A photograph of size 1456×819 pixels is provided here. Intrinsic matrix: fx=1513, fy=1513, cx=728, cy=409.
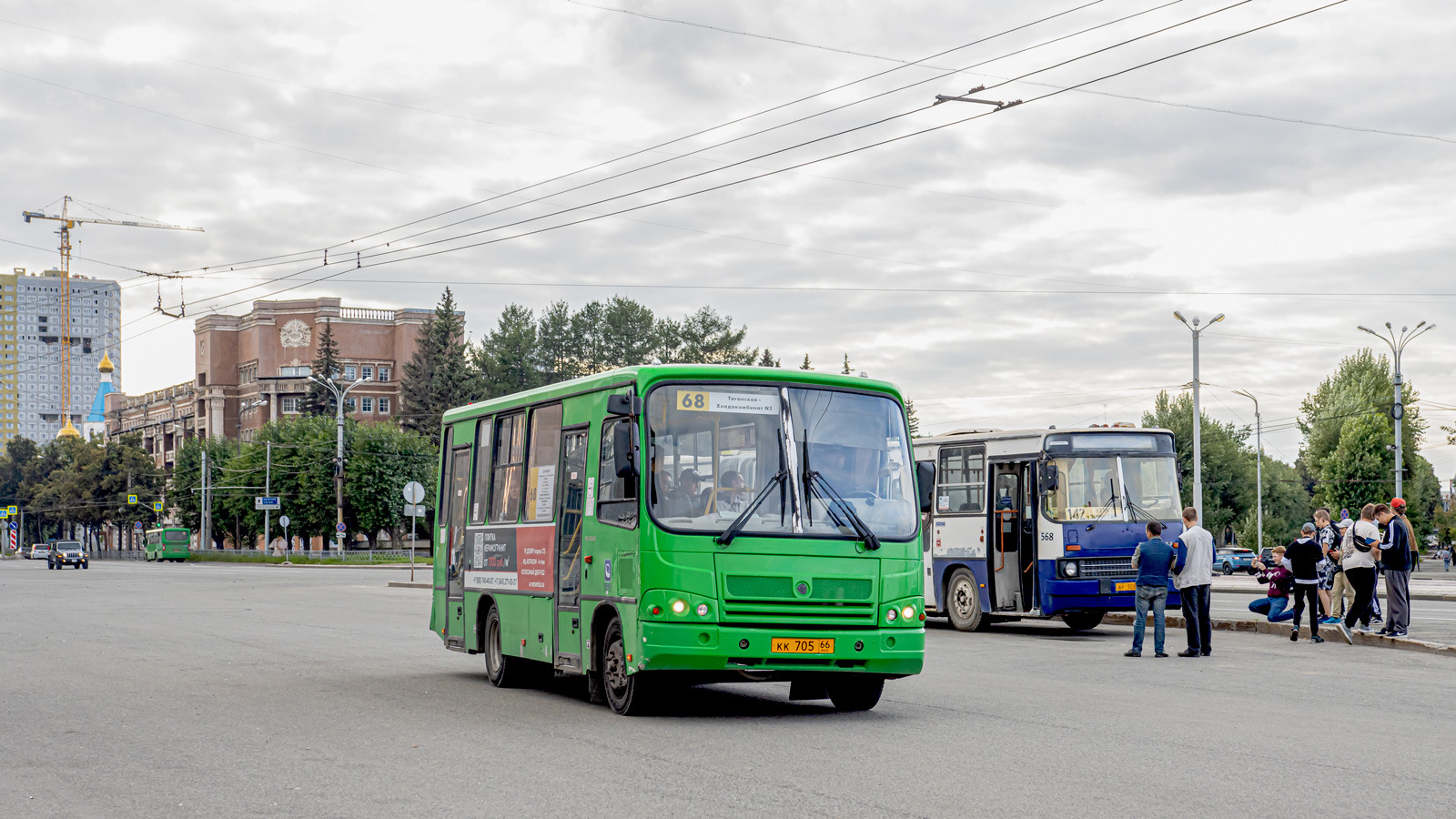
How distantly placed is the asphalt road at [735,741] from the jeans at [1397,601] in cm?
123

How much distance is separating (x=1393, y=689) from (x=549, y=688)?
8011mm

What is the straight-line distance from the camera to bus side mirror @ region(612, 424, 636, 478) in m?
11.6

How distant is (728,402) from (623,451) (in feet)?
3.11

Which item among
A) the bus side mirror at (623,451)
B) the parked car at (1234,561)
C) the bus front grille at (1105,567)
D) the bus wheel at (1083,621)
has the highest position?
the bus side mirror at (623,451)

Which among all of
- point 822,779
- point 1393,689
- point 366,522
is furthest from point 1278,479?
point 822,779

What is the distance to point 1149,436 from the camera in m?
22.0

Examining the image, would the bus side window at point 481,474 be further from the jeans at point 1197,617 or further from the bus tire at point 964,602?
the bus tire at point 964,602

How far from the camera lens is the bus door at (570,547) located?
12.8 metres

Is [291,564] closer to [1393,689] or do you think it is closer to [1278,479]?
[1278,479]

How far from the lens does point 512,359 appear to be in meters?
108

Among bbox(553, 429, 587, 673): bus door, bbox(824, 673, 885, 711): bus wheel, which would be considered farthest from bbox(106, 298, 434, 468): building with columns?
bbox(824, 673, 885, 711): bus wheel

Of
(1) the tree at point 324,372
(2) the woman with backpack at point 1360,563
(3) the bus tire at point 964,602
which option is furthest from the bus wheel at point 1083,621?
(1) the tree at point 324,372

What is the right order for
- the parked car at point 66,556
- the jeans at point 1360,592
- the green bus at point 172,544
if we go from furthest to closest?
the green bus at point 172,544 < the parked car at point 66,556 < the jeans at point 1360,592

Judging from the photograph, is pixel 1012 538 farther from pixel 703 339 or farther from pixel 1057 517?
pixel 703 339
